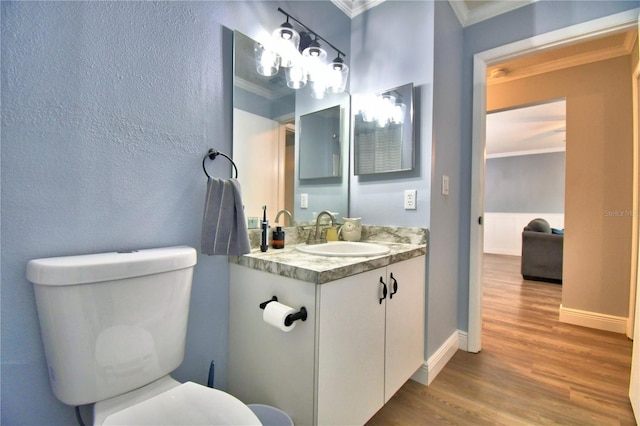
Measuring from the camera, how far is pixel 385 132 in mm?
1809

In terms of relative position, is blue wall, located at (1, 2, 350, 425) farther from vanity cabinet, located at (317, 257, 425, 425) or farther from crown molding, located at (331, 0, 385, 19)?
crown molding, located at (331, 0, 385, 19)

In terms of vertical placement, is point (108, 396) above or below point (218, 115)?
below

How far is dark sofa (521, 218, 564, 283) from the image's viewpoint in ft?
12.8

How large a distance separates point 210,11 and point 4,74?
789mm

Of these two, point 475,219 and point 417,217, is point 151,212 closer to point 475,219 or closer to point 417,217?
point 417,217

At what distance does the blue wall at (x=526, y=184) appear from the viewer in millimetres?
6254

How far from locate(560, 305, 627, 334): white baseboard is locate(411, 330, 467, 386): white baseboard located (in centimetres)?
130

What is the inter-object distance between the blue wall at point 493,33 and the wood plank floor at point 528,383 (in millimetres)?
391

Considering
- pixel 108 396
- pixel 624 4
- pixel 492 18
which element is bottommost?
pixel 108 396

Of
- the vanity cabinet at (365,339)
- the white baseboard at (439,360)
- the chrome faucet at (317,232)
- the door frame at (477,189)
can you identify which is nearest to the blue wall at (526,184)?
the door frame at (477,189)

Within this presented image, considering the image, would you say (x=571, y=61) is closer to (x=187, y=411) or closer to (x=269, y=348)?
(x=269, y=348)

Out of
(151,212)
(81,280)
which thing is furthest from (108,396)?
(151,212)

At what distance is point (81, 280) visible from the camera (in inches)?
30.5

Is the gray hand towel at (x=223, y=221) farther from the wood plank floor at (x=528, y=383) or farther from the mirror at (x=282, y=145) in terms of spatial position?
the wood plank floor at (x=528, y=383)
